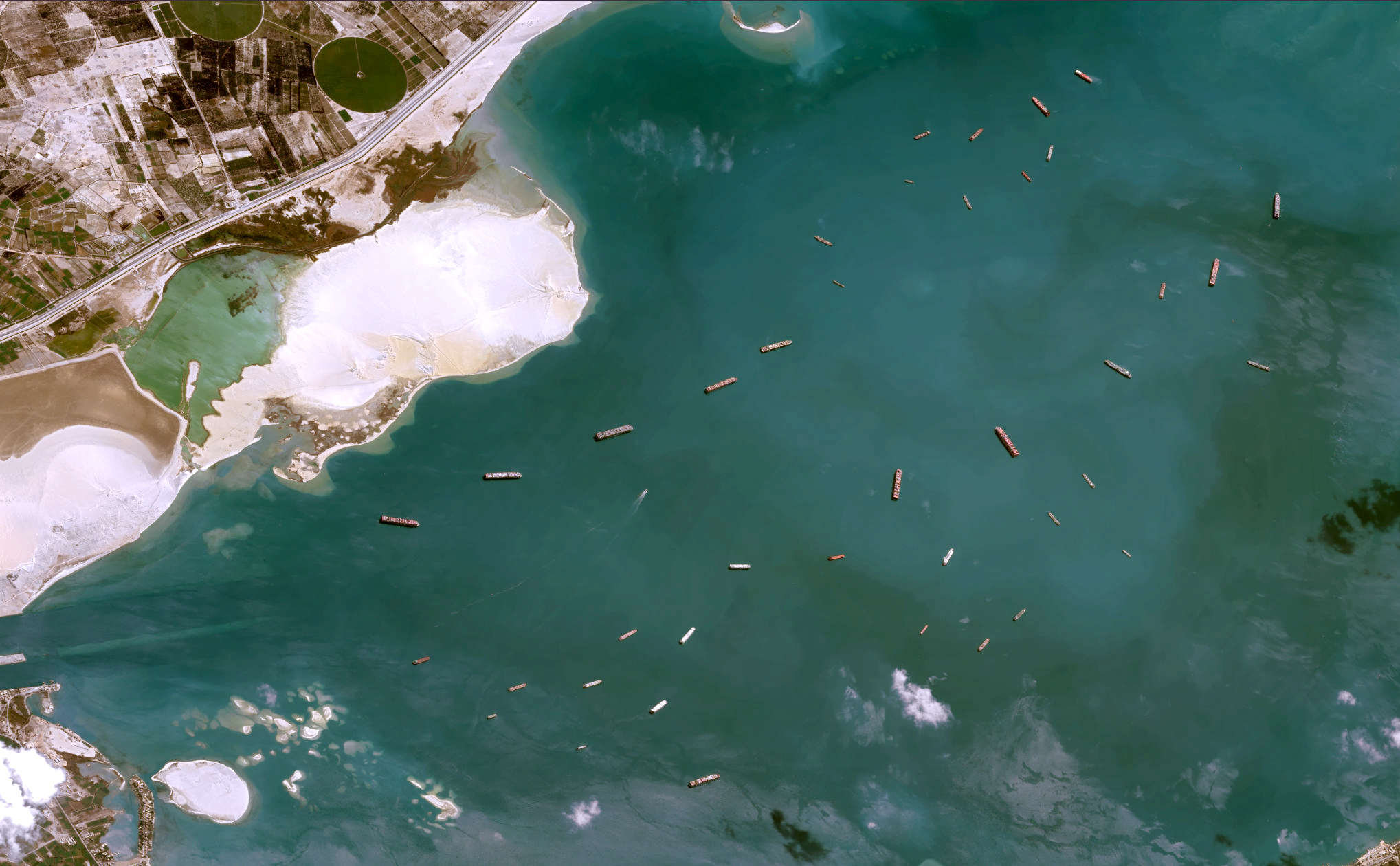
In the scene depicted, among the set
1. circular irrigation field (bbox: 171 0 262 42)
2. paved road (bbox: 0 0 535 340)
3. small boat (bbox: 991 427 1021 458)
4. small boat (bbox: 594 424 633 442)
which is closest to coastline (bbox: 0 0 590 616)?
paved road (bbox: 0 0 535 340)

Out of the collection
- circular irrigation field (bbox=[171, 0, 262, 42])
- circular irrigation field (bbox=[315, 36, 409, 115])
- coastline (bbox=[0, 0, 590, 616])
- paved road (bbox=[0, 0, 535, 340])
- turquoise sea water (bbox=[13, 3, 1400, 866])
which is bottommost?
turquoise sea water (bbox=[13, 3, 1400, 866])

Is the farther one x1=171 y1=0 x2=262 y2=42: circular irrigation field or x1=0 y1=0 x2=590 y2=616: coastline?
x1=171 y1=0 x2=262 y2=42: circular irrigation field

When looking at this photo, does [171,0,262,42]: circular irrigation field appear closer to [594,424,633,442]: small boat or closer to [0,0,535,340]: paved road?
[0,0,535,340]: paved road

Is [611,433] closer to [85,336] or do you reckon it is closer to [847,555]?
[847,555]

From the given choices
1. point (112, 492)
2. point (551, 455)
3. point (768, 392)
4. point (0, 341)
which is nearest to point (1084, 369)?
point (768, 392)

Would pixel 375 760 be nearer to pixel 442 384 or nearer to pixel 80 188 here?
pixel 442 384

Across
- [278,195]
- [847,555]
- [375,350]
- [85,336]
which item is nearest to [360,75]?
[278,195]

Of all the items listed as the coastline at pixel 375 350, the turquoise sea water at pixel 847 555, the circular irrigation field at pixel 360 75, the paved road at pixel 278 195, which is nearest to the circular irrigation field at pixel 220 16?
the circular irrigation field at pixel 360 75

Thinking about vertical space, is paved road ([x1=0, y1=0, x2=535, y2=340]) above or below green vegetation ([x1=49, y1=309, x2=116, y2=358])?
above
